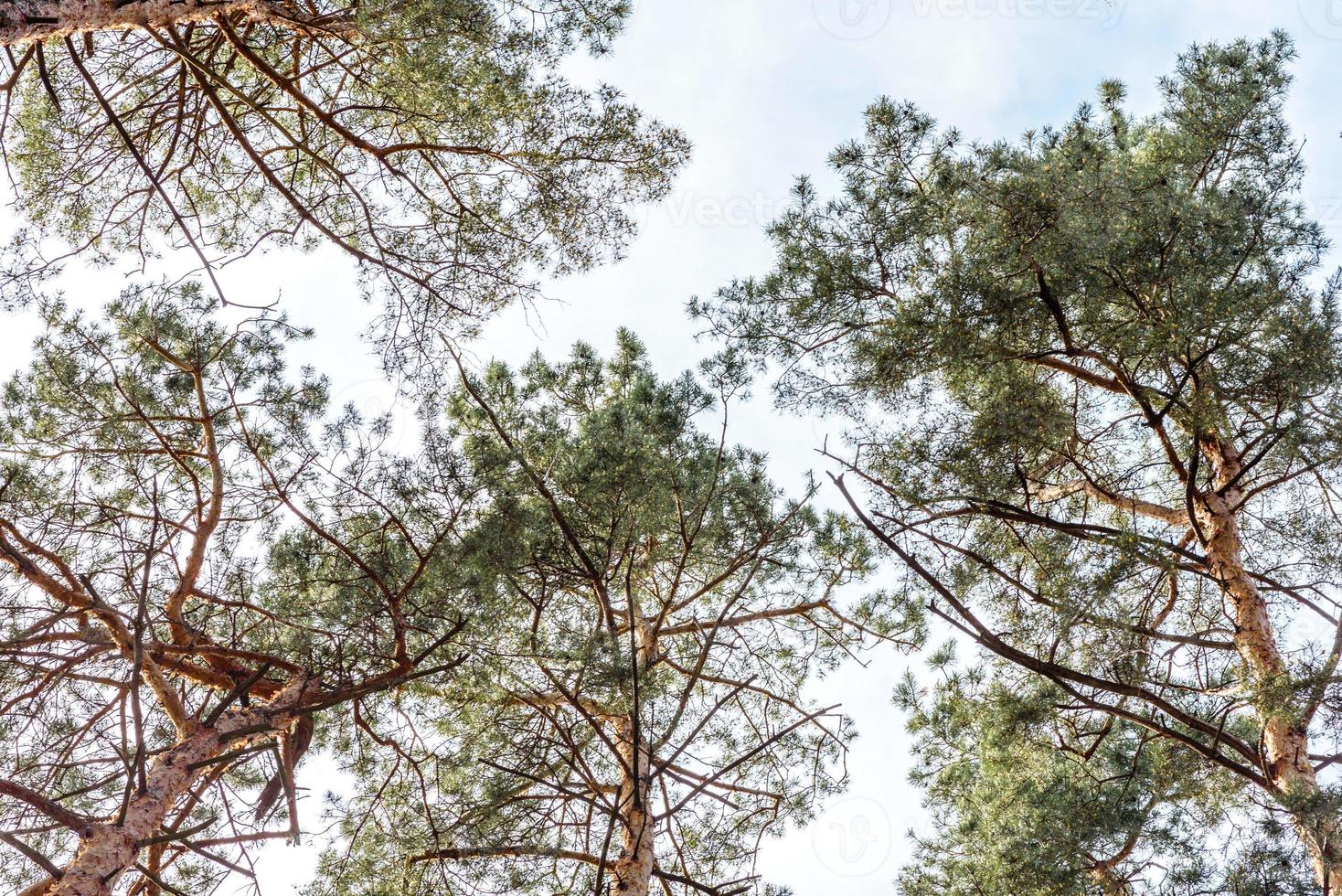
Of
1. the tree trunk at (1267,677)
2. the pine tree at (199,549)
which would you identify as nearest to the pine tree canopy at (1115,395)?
the tree trunk at (1267,677)

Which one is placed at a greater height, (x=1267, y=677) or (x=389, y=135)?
(x=389, y=135)

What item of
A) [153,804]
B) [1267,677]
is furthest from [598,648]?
[1267,677]

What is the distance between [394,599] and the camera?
161 inches

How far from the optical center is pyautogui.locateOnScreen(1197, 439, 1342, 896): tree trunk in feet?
11.8

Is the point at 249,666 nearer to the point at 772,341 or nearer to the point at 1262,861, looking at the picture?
the point at 772,341

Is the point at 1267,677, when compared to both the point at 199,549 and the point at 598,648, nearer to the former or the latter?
the point at 598,648

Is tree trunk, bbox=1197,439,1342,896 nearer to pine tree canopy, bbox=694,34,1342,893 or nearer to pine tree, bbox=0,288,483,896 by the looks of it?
pine tree canopy, bbox=694,34,1342,893

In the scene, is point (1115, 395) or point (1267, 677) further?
point (1115, 395)

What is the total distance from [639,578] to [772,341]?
6.02ft

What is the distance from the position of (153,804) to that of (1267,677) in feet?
15.4

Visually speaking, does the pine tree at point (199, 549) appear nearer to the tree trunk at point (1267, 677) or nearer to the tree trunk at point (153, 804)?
the tree trunk at point (153, 804)

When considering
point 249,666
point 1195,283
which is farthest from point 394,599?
point 1195,283

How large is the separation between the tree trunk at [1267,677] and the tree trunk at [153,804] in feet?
12.8

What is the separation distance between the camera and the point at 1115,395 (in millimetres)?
5457
